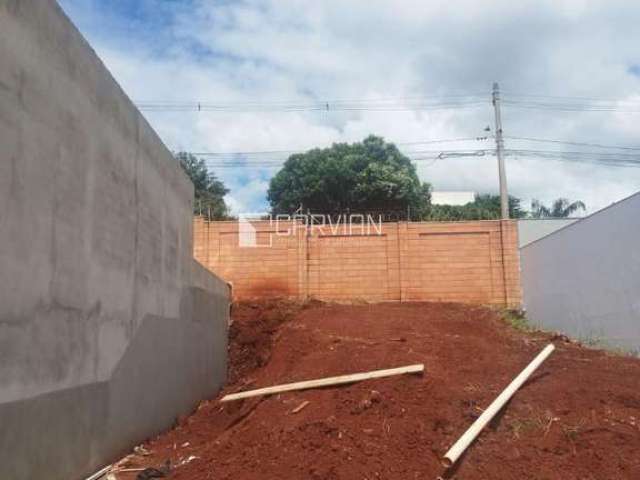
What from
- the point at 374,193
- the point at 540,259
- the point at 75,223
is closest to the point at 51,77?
the point at 75,223

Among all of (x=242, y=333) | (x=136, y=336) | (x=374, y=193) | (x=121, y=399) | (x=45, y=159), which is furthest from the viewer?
(x=374, y=193)

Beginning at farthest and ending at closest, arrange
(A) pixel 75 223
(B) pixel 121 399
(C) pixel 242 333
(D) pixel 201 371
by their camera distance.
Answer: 1. (C) pixel 242 333
2. (D) pixel 201 371
3. (B) pixel 121 399
4. (A) pixel 75 223

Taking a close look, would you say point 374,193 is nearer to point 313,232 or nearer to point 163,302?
point 313,232

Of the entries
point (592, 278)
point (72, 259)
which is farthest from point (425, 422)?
point (592, 278)

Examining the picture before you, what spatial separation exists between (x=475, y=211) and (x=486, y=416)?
2672 cm

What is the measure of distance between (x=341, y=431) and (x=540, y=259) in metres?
10.2

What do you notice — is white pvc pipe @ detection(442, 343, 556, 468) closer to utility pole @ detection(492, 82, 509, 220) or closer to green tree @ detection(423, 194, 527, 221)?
utility pole @ detection(492, 82, 509, 220)

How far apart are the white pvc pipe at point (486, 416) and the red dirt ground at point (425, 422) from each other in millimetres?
114

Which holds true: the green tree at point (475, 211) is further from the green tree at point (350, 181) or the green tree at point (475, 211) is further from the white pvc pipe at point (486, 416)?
the white pvc pipe at point (486, 416)

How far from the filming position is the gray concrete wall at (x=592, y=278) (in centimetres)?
1055

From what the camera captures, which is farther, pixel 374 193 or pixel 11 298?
pixel 374 193

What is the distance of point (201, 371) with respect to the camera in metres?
9.17

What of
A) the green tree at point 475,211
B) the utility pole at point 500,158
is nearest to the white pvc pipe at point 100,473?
the utility pole at point 500,158

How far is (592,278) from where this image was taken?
12172 millimetres
